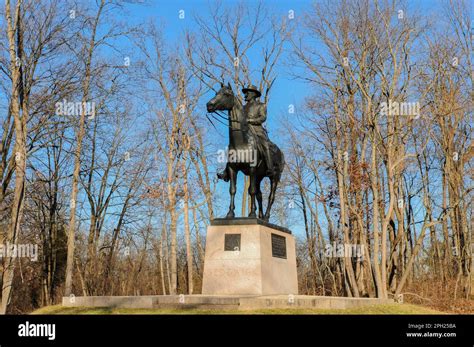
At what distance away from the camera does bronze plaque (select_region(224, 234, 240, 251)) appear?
12.5 metres

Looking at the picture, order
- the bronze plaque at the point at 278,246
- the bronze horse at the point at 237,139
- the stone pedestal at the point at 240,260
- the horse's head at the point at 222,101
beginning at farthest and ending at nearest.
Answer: the bronze plaque at the point at 278,246 < the bronze horse at the point at 237,139 < the horse's head at the point at 222,101 < the stone pedestal at the point at 240,260

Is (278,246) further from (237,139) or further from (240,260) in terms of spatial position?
(237,139)

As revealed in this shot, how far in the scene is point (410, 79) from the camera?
21547 millimetres

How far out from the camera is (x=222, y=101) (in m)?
12.5

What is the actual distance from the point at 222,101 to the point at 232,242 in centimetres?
336

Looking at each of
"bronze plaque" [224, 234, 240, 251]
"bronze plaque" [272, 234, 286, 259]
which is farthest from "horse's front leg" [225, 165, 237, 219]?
"bronze plaque" [272, 234, 286, 259]

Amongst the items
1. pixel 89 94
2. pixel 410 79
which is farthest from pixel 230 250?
pixel 410 79

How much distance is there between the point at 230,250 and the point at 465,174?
18673 mm

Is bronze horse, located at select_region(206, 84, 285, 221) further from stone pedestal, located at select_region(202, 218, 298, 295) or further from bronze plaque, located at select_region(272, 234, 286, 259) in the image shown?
bronze plaque, located at select_region(272, 234, 286, 259)

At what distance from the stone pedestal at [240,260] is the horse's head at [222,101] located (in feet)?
8.89

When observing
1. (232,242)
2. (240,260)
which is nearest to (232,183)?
(232,242)

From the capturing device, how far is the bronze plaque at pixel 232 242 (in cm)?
1249

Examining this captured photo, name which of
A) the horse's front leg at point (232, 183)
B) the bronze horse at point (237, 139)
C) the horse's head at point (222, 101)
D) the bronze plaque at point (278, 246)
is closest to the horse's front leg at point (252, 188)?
the bronze horse at point (237, 139)

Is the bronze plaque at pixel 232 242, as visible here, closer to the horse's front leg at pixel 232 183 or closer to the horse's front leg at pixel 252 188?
the horse's front leg at pixel 232 183
